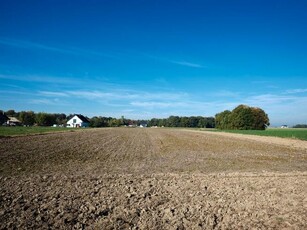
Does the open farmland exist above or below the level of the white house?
below

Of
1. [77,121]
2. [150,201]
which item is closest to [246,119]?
[77,121]

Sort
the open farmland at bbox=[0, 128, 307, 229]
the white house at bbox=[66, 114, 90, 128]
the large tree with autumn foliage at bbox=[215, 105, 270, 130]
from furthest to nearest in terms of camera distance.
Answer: the white house at bbox=[66, 114, 90, 128] → the large tree with autumn foliage at bbox=[215, 105, 270, 130] → the open farmland at bbox=[0, 128, 307, 229]

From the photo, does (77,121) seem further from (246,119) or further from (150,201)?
(150,201)

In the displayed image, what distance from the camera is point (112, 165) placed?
14555mm

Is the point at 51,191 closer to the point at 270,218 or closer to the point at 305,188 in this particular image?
the point at 270,218

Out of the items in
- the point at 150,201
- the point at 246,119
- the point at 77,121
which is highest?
the point at 246,119

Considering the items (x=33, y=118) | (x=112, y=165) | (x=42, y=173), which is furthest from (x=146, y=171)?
(x=33, y=118)

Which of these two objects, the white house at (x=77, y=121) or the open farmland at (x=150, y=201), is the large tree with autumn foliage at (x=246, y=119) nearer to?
the white house at (x=77, y=121)

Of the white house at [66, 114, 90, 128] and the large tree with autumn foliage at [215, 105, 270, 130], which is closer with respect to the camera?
the large tree with autumn foliage at [215, 105, 270, 130]

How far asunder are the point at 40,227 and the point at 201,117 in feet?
639

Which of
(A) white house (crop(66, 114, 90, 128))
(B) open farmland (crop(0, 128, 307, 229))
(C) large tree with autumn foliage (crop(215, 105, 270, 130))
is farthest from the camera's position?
(A) white house (crop(66, 114, 90, 128))

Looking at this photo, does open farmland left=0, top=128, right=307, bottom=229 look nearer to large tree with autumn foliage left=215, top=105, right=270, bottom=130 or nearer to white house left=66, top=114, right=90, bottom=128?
large tree with autumn foliage left=215, top=105, right=270, bottom=130

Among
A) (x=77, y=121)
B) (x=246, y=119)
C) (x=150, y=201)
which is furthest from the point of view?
(x=77, y=121)

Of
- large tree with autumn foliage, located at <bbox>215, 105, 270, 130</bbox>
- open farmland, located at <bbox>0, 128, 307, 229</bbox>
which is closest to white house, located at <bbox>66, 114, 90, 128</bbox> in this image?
large tree with autumn foliage, located at <bbox>215, 105, 270, 130</bbox>
